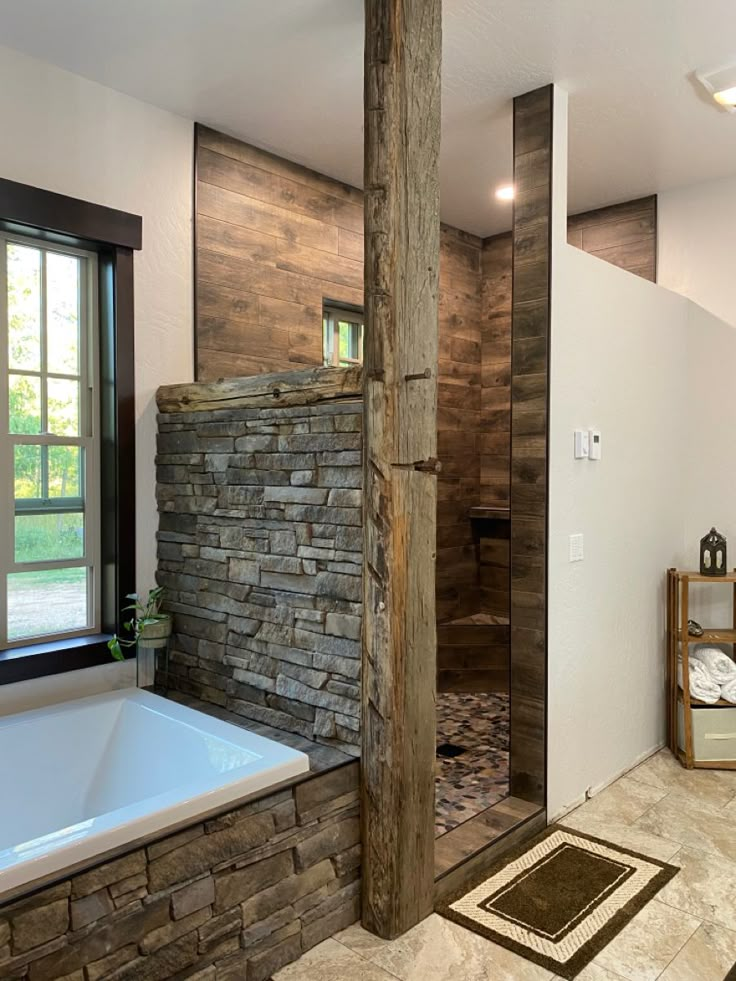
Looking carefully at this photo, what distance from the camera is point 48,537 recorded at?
9.03ft

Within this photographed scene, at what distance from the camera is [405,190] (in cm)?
218

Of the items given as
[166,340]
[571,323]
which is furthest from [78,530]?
[571,323]

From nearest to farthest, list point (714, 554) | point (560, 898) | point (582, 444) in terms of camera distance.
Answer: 1. point (560, 898)
2. point (582, 444)
3. point (714, 554)

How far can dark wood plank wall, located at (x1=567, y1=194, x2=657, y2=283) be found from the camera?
3865 millimetres

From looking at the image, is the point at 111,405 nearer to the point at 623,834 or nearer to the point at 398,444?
the point at 398,444

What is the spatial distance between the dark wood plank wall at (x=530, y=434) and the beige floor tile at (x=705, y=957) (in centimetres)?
75

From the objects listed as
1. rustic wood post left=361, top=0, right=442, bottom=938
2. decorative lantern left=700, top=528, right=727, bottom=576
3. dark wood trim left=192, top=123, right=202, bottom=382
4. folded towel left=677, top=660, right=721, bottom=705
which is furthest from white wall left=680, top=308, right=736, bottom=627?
dark wood trim left=192, top=123, right=202, bottom=382

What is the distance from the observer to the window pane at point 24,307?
2.66 m

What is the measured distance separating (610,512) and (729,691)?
3.31ft

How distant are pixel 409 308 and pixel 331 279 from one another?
4.95 feet

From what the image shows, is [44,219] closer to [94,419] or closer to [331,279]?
[94,419]

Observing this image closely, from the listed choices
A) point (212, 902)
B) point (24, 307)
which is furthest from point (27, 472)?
point (212, 902)

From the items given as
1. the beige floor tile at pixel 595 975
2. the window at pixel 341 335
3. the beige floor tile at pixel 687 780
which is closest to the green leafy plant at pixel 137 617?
the window at pixel 341 335

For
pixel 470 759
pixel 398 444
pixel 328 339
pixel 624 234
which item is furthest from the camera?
pixel 624 234
